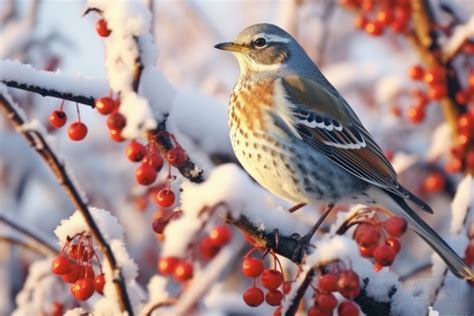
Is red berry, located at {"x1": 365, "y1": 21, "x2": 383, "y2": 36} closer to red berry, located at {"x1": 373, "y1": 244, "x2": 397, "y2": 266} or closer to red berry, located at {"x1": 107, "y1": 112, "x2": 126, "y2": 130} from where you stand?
red berry, located at {"x1": 373, "y1": 244, "x2": 397, "y2": 266}

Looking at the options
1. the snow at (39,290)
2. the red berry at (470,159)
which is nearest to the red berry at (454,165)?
the red berry at (470,159)

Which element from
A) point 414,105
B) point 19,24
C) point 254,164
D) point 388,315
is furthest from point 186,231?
point 19,24

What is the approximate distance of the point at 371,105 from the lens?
7852mm

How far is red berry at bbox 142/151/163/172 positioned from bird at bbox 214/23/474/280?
1.18 m

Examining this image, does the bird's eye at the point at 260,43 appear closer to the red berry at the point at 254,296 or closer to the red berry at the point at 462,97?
the red berry at the point at 462,97

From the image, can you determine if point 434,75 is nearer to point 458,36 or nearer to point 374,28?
point 458,36

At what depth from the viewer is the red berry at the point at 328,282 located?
2104mm

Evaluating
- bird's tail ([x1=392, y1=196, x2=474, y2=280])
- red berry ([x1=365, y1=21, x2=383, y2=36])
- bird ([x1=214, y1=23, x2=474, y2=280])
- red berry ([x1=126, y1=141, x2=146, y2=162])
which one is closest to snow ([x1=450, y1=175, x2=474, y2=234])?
bird's tail ([x1=392, y1=196, x2=474, y2=280])

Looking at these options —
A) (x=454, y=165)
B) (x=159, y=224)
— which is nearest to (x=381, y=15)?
(x=454, y=165)

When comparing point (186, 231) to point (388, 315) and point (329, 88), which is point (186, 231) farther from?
point (329, 88)

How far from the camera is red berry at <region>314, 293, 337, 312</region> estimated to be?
2209 mm

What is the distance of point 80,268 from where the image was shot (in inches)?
101

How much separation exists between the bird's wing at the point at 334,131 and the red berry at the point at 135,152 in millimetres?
1449

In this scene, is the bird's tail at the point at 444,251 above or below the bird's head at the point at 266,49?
below
